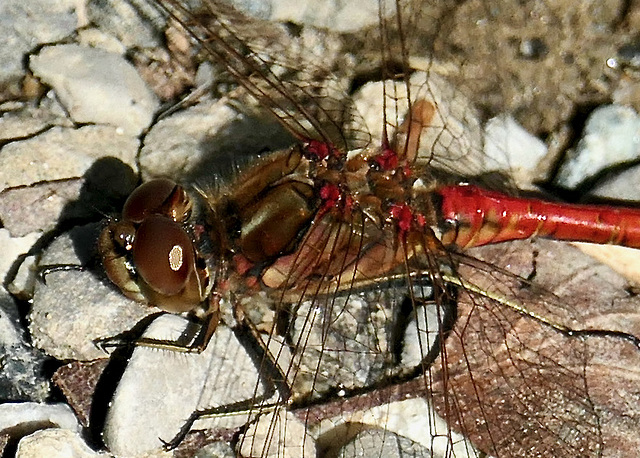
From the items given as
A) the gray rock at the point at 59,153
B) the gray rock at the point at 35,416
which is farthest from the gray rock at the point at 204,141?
the gray rock at the point at 35,416

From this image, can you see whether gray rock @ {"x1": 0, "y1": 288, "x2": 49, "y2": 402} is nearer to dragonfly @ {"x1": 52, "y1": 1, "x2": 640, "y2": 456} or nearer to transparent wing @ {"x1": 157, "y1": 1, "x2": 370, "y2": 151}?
dragonfly @ {"x1": 52, "y1": 1, "x2": 640, "y2": 456}

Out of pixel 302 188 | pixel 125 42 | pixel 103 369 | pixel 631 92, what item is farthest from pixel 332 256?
pixel 631 92

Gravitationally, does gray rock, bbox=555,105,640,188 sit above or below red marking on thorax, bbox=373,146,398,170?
above

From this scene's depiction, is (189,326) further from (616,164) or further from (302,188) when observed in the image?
(616,164)

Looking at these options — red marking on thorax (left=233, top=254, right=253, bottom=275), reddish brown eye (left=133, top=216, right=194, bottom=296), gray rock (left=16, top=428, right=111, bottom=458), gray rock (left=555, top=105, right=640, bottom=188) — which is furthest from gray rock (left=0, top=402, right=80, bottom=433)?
gray rock (left=555, top=105, right=640, bottom=188)

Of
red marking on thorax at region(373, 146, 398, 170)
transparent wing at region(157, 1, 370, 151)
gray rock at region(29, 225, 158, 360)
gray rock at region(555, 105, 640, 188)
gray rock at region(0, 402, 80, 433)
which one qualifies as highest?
gray rock at region(555, 105, 640, 188)

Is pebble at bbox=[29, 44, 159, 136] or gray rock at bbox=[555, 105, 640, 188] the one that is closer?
pebble at bbox=[29, 44, 159, 136]

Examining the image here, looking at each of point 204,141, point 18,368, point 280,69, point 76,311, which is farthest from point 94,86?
point 18,368

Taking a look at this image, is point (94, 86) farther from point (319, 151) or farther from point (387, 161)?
point (387, 161)
